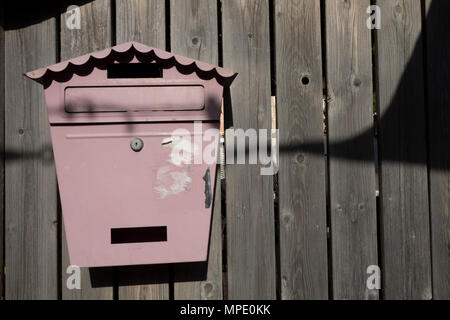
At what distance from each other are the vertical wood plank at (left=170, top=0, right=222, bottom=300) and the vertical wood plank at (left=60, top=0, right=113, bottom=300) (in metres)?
0.31

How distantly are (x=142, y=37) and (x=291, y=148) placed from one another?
88cm

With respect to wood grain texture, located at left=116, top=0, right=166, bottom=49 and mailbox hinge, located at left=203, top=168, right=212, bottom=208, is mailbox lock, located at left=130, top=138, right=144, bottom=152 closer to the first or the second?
mailbox hinge, located at left=203, top=168, right=212, bottom=208

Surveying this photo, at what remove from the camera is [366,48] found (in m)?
1.82

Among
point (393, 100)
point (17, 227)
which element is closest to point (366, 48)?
point (393, 100)

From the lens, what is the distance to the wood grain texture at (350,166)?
5.89 ft

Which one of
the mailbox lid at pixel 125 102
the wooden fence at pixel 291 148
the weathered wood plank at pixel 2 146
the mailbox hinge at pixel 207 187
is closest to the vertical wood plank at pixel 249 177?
the wooden fence at pixel 291 148

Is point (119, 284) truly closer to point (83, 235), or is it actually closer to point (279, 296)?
point (83, 235)

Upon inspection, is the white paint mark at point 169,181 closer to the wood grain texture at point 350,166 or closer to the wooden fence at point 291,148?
the wooden fence at point 291,148

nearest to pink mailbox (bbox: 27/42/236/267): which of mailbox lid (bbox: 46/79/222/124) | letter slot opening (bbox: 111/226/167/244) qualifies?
mailbox lid (bbox: 46/79/222/124)

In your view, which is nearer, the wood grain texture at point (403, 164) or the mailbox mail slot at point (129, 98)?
the mailbox mail slot at point (129, 98)

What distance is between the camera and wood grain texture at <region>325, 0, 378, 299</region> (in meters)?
1.80

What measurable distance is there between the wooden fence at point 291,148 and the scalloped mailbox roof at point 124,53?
9.1 inches

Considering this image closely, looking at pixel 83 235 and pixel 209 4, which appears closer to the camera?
pixel 83 235

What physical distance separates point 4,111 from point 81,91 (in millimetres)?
514
